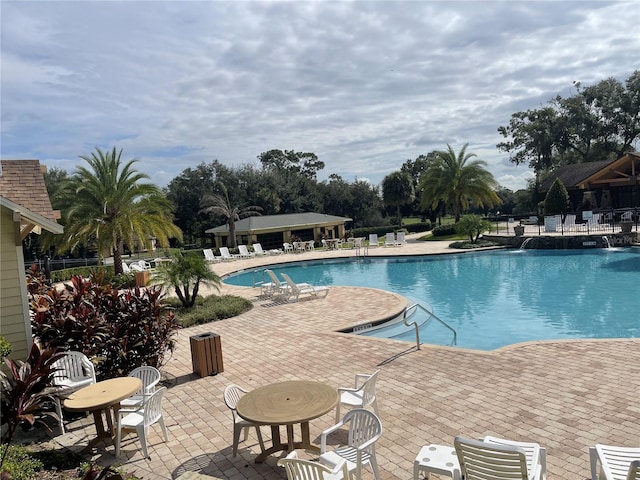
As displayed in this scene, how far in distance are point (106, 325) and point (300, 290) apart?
7.68m

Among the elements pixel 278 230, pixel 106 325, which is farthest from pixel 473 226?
pixel 106 325

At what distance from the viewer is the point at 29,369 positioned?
5.70 m

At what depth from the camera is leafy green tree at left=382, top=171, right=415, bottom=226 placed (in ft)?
162

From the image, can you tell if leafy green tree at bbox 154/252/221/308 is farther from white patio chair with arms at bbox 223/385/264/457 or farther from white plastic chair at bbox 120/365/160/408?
white patio chair with arms at bbox 223/385/264/457

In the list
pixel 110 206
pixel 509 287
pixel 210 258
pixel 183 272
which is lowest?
pixel 509 287

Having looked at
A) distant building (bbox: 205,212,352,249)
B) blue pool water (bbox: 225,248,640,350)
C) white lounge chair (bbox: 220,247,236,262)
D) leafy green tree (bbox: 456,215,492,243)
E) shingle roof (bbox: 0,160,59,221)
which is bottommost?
blue pool water (bbox: 225,248,640,350)

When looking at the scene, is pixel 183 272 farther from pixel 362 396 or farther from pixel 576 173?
pixel 576 173

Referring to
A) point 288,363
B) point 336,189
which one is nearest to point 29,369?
point 288,363

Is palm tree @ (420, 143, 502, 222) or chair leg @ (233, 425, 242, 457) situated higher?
palm tree @ (420, 143, 502, 222)

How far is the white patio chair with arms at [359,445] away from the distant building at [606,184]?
3580cm

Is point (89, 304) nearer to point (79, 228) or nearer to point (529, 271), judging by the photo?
point (79, 228)

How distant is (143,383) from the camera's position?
645 centimetres

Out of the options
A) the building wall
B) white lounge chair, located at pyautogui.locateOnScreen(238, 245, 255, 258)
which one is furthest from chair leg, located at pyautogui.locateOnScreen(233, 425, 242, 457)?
white lounge chair, located at pyautogui.locateOnScreen(238, 245, 255, 258)

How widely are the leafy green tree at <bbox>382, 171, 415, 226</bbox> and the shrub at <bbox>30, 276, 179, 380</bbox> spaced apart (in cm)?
4293
